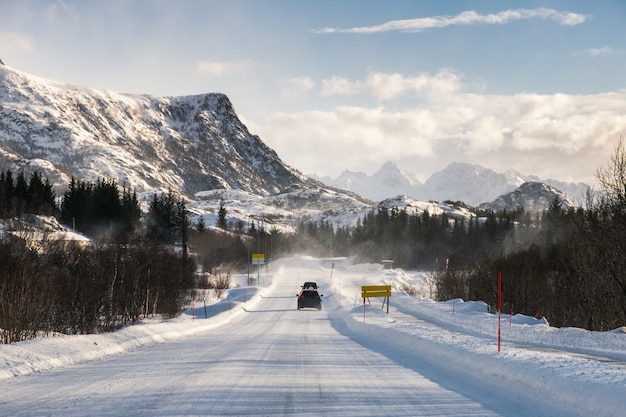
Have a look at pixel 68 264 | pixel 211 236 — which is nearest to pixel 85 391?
pixel 68 264

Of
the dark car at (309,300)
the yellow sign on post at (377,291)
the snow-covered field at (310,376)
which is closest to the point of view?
the snow-covered field at (310,376)

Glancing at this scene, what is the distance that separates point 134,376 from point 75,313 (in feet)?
66.4

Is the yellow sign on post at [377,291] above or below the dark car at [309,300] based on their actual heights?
above

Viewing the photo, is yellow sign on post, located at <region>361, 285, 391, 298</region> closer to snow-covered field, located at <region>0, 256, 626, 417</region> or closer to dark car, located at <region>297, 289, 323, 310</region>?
dark car, located at <region>297, 289, 323, 310</region>

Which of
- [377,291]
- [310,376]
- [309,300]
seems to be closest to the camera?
[310,376]

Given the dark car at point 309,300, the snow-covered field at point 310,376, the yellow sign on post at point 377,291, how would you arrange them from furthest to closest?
the dark car at point 309,300 < the yellow sign on post at point 377,291 < the snow-covered field at point 310,376

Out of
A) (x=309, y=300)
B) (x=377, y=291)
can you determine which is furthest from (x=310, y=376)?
(x=309, y=300)

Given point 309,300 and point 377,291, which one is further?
point 309,300

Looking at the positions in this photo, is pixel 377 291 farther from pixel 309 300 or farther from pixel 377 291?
pixel 309 300

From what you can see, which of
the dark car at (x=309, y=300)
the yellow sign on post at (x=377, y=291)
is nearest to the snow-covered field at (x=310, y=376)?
the yellow sign on post at (x=377, y=291)

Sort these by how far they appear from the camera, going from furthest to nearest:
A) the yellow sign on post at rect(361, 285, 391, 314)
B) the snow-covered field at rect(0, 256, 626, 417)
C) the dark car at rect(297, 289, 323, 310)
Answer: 1. the dark car at rect(297, 289, 323, 310)
2. the yellow sign on post at rect(361, 285, 391, 314)
3. the snow-covered field at rect(0, 256, 626, 417)

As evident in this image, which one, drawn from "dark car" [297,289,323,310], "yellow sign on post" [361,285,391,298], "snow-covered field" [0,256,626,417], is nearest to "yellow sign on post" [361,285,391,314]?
"yellow sign on post" [361,285,391,298]

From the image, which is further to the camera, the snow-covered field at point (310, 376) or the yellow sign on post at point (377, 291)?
the yellow sign on post at point (377, 291)

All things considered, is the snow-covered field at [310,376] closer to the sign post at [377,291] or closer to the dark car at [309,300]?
the sign post at [377,291]
